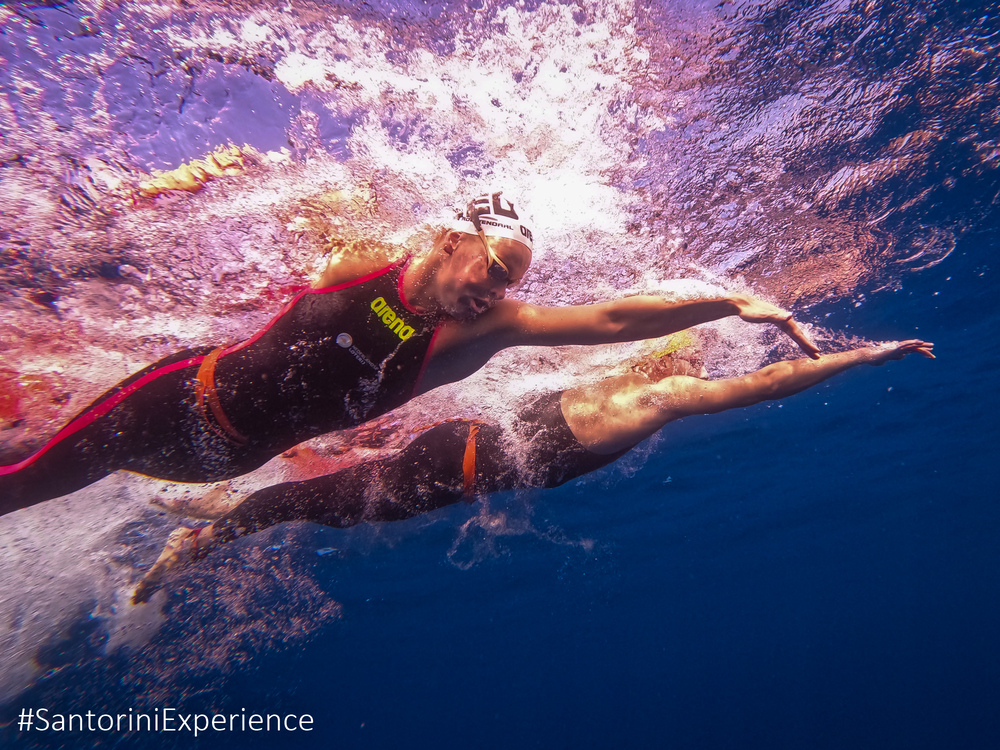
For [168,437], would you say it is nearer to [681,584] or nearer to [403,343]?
[403,343]

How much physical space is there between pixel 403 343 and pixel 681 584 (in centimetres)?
5347

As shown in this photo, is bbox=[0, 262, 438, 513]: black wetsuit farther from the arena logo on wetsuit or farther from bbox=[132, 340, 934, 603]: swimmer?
bbox=[132, 340, 934, 603]: swimmer

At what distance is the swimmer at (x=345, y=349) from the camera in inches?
143

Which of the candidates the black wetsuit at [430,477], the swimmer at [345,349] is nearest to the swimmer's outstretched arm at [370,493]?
the black wetsuit at [430,477]

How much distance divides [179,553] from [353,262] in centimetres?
463

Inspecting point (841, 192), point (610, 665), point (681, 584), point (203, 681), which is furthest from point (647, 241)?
point (610, 665)

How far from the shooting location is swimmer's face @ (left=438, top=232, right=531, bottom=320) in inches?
142

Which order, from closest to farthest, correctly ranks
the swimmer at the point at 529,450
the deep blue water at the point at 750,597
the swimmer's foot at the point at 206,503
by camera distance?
1. the swimmer at the point at 529,450
2. the swimmer's foot at the point at 206,503
3. the deep blue water at the point at 750,597

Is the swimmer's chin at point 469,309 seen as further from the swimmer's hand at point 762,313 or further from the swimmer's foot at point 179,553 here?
the swimmer's foot at point 179,553

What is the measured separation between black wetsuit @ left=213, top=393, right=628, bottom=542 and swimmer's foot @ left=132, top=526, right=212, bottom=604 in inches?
13.3

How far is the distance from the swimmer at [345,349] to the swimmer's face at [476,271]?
10 millimetres

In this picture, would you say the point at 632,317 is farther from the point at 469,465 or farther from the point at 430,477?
the point at 430,477

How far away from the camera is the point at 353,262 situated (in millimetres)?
4094

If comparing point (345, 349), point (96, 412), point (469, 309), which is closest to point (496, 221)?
point (469, 309)
